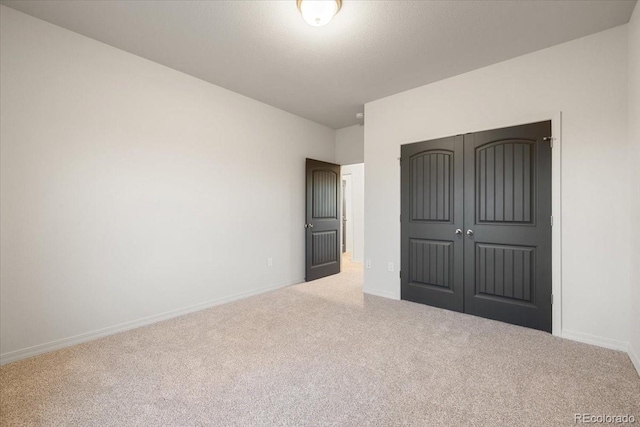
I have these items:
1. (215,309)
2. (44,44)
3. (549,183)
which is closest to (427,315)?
(549,183)

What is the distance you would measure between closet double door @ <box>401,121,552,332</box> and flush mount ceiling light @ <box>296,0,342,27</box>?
1.93 m

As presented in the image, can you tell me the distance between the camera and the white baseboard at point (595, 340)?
2.32 meters

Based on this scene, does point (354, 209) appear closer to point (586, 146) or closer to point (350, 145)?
point (350, 145)

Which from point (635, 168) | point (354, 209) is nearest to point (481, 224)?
point (635, 168)

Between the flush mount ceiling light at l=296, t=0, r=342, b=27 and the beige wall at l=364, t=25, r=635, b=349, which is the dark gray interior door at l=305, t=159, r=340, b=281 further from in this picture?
the flush mount ceiling light at l=296, t=0, r=342, b=27

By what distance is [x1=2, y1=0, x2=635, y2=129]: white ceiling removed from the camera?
2.15m

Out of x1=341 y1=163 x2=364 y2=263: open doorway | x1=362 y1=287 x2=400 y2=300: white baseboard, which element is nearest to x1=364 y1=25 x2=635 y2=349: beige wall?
x1=362 y1=287 x2=400 y2=300: white baseboard

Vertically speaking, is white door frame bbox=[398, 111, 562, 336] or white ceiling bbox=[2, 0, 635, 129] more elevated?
white ceiling bbox=[2, 0, 635, 129]

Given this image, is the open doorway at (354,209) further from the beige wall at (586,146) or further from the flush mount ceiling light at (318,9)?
the flush mount ceiling light at (318,9)

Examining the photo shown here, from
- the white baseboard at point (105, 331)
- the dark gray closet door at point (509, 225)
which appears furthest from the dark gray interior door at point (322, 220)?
the dark gray closet door at point (509, 225)

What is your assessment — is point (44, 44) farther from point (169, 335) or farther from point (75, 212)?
point (169, 335)

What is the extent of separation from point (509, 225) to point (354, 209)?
4382 mm

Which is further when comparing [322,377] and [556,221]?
[556,221]

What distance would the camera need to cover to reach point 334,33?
8.05 ft
